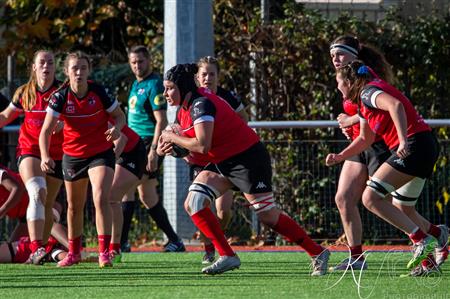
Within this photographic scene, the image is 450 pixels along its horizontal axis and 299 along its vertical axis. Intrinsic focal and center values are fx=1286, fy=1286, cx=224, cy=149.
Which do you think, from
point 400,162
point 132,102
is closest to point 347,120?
point 400,162

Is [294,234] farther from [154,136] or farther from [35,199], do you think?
[154,136]

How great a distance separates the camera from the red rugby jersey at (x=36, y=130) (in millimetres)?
11180

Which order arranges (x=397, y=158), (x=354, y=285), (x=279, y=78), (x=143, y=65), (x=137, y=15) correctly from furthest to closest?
(x=137, y=15) < (x=279, y=78) < (x=143, y=65) < (x=397, y=158) < (x=354, y=285)

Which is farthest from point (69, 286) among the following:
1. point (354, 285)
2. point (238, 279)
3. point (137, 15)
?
point (137, 15)

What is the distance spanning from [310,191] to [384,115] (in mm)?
5272

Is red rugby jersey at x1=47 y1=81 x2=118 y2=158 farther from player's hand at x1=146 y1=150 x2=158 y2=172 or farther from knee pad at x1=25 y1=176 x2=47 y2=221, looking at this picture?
player's hand at x1=146 y1=150 x2=158 y2=172

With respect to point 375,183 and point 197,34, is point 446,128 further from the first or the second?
point 375,183

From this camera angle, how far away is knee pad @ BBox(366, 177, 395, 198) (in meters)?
9.30

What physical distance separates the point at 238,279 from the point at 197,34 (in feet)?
18.2

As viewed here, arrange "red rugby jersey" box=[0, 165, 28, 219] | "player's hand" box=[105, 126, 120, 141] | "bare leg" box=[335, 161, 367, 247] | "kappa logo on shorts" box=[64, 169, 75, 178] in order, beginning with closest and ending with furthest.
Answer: "bare leg" box=[335, 161, 367, 247]
"player's hand" box=[105, 126, 120, 141]
"kappa logo on shorts" box=[64, 169, 75, 178]
"red rugby jersey" box=[0, 165, 28, 219]

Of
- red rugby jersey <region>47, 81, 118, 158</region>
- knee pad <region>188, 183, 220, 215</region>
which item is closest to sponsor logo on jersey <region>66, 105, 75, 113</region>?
red rugby jersey <region>47, 81, 118, 158</region>

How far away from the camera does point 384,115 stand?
9352mm

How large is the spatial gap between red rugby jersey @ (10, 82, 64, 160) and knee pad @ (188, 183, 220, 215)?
214cm

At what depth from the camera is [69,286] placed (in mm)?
8969
